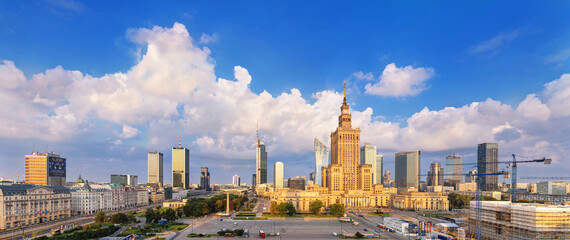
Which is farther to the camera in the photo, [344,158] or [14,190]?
[344,158]

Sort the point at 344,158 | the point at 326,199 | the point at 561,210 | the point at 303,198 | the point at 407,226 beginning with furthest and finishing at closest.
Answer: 1. the point at 344,158
2. the point at 326,199
3. the point at 303,198
4. the point at 407,226
5. the point at 561,210

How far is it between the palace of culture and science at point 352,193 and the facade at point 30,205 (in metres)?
90.7

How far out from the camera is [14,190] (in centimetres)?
9881

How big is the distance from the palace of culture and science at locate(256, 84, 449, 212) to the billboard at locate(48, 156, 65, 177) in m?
119

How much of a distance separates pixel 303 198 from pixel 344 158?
47.9m

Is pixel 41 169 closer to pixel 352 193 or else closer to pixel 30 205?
pixel 30 205

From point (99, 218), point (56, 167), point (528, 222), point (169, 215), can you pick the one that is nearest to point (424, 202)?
point (528, 222)

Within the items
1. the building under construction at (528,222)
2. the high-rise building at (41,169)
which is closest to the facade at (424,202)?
the building under construction at (528,222)

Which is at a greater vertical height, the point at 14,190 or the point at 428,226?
the point at 14,190

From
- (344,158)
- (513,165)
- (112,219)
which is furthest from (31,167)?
(513,165)

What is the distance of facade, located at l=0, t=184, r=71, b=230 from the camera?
92.8 m

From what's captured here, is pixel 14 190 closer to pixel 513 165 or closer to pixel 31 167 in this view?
pixel 31 167

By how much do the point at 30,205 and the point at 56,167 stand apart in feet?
279

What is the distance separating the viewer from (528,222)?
6806 centimetres
